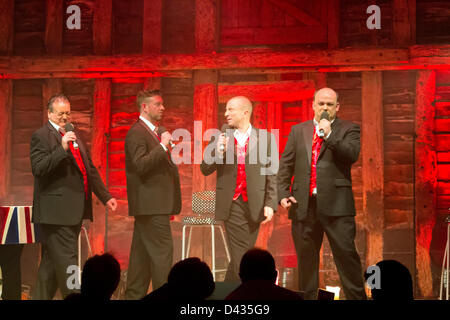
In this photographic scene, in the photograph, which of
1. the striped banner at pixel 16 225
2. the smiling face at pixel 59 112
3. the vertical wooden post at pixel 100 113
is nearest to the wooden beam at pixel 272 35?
the vertical wooden post at pixel 100 113

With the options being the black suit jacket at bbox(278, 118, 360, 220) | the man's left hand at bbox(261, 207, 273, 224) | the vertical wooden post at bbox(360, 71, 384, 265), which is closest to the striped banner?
the man's left hand at bbox(261, 207, 273, 224)

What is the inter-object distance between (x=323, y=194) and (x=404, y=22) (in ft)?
8.36

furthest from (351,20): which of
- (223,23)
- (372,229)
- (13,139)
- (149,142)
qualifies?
(13,139)

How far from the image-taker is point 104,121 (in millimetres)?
6230

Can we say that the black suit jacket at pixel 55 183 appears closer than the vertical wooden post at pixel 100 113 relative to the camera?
Yes

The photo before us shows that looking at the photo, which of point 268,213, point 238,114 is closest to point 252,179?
Answer: point 268,213

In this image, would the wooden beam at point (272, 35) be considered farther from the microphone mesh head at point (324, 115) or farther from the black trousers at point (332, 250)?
the black trousers at point (332, 250)

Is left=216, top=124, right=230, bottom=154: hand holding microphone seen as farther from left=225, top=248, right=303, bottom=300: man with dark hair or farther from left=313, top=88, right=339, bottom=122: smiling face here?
left=225, top=248, right=303, bottom=300: man with dark hair

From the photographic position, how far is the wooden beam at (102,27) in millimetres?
6281

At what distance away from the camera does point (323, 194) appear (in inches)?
171

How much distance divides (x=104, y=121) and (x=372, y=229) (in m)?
3.09

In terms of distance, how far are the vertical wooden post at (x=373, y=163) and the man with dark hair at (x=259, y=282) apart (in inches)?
134

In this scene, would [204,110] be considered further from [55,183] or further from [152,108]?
[55,183]

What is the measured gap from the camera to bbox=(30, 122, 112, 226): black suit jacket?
14.4ft
